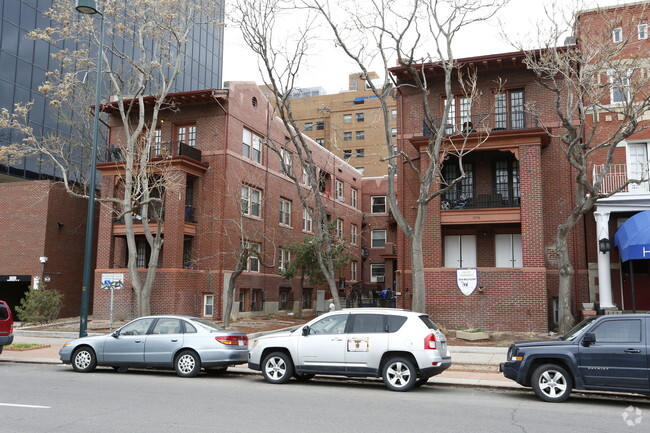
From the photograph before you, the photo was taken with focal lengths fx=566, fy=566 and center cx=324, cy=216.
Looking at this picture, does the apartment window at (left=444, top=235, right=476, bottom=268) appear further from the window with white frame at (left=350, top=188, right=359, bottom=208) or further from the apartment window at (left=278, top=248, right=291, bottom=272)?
the window with white frame at (left=350, top=188, right=359, bottom=208)

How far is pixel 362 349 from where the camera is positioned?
1147 cm

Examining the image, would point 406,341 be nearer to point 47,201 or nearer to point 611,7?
point 611,7

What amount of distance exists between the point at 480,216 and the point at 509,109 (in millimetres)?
5067

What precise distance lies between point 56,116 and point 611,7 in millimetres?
35661

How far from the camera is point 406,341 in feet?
36.7

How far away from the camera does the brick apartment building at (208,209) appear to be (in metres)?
27.5

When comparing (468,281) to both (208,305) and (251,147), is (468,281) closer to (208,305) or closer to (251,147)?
(208,305)

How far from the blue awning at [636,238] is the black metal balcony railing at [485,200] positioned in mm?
4537

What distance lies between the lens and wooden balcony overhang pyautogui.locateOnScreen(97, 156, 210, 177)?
26.5 meters

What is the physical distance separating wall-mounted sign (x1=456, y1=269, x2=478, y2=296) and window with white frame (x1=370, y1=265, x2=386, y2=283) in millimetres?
25897

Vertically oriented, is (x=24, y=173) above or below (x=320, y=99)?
below

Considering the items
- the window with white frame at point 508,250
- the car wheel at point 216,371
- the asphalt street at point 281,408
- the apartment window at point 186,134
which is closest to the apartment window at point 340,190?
the apartment window at point 186,134

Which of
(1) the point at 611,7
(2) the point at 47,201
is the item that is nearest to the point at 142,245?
(2) the point at 47,201

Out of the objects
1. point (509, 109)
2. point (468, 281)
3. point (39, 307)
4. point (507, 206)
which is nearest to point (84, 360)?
point (468, 281)
